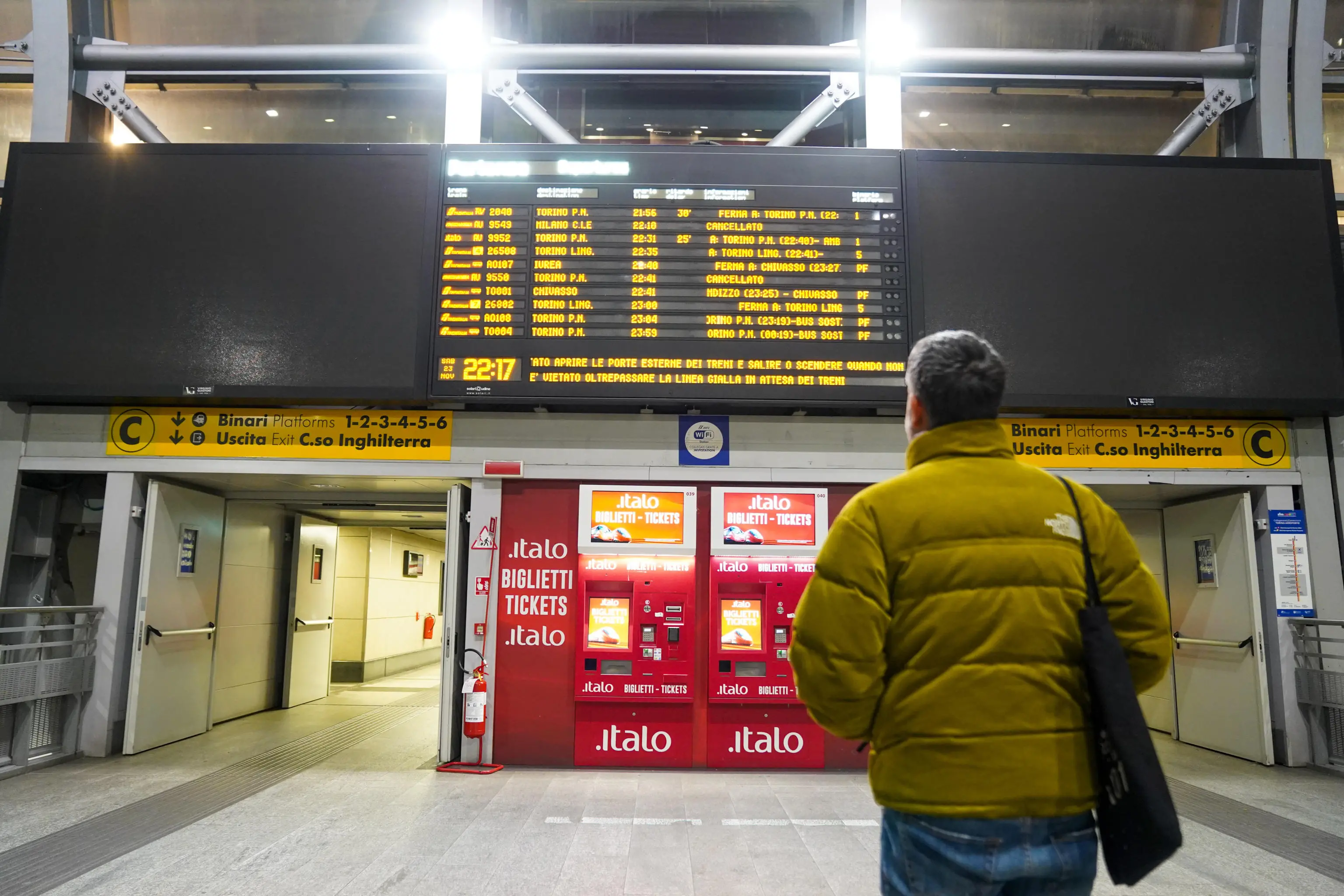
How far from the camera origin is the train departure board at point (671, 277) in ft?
17.4

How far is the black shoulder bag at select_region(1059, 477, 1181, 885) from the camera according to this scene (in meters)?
1.20

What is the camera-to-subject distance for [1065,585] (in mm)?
1279

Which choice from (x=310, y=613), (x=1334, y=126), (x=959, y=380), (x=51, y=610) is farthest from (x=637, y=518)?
(x=1334, y=126)

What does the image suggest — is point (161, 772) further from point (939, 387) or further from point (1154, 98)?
point (1154, 98)

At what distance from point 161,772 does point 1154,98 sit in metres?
9.80

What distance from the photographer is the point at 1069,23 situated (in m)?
7.33

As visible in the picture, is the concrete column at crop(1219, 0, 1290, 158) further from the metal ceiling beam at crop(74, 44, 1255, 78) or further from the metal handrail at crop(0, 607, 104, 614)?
the metal handrail at crop(0, 607, 104, 614)

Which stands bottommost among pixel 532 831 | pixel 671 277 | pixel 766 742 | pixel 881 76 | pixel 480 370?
pixel 532 831

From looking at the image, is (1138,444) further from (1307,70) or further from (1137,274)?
(1307,70)

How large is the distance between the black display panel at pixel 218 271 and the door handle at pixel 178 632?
182cm

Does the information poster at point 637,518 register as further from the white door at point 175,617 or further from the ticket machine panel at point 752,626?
the white door at point 175,617

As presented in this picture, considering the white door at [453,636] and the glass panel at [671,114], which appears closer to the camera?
the white door at [453,636]

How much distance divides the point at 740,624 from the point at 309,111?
609 cm

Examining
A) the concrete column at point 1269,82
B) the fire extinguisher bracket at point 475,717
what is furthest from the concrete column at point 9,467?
the concrete column at point 1269,82
